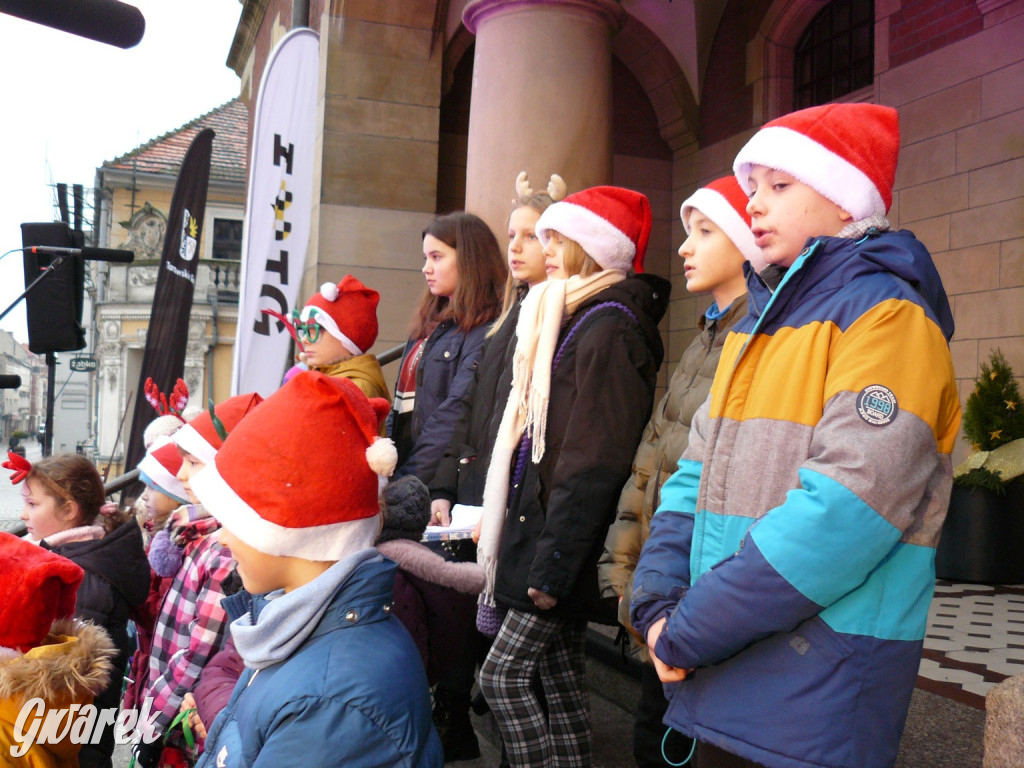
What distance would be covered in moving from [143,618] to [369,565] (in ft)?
6.26

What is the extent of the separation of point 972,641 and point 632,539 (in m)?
2.90

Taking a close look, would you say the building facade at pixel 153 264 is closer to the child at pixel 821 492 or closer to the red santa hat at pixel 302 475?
the red santa hat at pixel 302 475

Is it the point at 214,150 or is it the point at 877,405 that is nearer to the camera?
the point at 877,405

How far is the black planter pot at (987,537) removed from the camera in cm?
693

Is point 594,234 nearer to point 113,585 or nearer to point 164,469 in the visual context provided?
point 164,469

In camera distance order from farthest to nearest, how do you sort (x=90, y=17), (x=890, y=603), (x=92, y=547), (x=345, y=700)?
(x=92, y=547), (x=890, y=603), (x=345, y=700), (x=90, y=17)

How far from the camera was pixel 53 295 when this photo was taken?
681 cm

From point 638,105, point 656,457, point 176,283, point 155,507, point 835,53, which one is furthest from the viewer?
point 638,105

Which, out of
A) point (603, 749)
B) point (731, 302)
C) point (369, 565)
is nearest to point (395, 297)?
point (603, 749)

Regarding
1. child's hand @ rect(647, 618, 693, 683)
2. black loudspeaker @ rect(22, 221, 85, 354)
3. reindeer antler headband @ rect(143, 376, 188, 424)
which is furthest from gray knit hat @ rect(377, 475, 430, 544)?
black loudspeaker @ rect(22, 221, 85, 354)

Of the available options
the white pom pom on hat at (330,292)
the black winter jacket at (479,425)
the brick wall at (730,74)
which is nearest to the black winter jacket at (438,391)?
the black winter jacket at (479,425)

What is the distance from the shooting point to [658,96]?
10.4 meters

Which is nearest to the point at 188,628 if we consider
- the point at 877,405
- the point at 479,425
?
the point at 479,425

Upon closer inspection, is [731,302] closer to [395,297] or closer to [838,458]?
[838,458]
